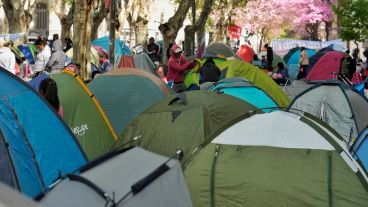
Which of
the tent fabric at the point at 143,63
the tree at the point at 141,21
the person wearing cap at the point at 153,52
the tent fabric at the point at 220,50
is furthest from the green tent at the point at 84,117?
the tree at the point at 141,21

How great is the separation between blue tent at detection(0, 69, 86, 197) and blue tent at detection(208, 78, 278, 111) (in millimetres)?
3749

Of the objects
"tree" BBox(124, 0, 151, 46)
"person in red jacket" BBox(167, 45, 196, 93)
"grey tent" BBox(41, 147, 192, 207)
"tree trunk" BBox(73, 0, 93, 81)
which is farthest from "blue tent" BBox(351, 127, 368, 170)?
"tree" BBox(124, 0, 151, 46)

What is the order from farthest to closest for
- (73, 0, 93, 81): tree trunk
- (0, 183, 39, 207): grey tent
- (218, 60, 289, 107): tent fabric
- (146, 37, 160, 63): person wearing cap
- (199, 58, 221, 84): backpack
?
1. (146, 37, 160, 63): person wearing cap
2. (73, 0, 93, 81): tree trunk
3. (199, 58, 221, 84): backpack
4. (218, 60, 289, 107): tent fabric
5. (0, 183, 39, 207): grey tent

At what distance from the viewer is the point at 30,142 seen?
6.54 m

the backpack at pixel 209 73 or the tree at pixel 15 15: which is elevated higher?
the tree at pixel 15 15

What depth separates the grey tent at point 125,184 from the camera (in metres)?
3.79

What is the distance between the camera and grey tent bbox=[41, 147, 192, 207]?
12.5 ft

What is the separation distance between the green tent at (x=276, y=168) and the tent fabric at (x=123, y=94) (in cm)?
325

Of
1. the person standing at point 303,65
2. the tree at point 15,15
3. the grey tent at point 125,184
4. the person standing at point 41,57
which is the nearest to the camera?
the grey tent at point 125,184

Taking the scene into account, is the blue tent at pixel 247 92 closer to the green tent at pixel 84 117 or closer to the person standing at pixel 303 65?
the green tent at pixel 84 117

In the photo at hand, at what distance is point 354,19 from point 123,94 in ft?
63.4

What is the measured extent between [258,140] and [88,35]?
8.88 meters

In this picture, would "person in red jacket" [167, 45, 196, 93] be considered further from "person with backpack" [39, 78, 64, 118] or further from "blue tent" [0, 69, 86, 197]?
"blue tent" [0, 69, 86, 197]

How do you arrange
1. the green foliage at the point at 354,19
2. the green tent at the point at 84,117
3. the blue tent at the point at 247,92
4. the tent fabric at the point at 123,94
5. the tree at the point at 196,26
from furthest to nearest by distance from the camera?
the green foliage at the point at 354,19 → the tree at the point at 196,26 → the blue tent at the point at 247,92 → the tent fabric at the point at 123,94 → the green tent at the point at 84,117
